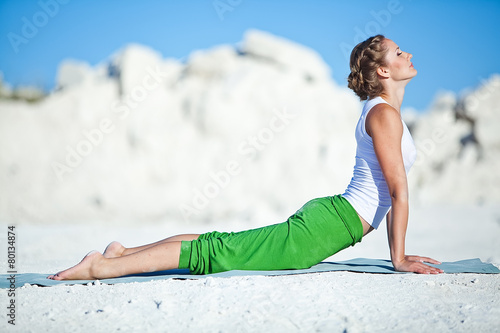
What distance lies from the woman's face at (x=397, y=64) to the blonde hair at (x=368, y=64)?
0.10 ft

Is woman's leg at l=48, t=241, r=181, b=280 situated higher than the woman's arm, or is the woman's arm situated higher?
the woman's arm

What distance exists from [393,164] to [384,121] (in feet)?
0.80

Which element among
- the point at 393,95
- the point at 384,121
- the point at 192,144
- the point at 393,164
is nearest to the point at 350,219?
the point at 393,164

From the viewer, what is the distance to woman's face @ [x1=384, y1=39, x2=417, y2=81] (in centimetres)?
273

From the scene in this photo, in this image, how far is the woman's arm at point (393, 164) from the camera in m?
2.53

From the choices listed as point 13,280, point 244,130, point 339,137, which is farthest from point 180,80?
point 13,280

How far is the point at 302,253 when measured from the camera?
2.69 metres

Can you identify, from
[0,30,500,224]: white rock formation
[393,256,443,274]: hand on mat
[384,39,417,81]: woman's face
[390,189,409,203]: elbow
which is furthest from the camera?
[0,30,500,224]: white rock formation

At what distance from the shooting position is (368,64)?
2.77 meters

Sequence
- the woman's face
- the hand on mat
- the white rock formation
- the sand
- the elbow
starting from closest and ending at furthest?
the sand → the elbow → the hand on mat → the woman's face → the white rock formation

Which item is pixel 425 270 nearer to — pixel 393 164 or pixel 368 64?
pixel 393 164

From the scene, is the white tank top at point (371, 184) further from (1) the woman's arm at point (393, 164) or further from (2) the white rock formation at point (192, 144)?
(2) the white rock formation at point (192, 144)

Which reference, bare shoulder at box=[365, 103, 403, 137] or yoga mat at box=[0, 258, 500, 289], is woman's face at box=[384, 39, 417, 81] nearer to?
bare shoulder at box=[365, 103, 403, 137]

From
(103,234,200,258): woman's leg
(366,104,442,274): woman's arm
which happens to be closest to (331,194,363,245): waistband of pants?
(366,104,442,274): woman's arm
